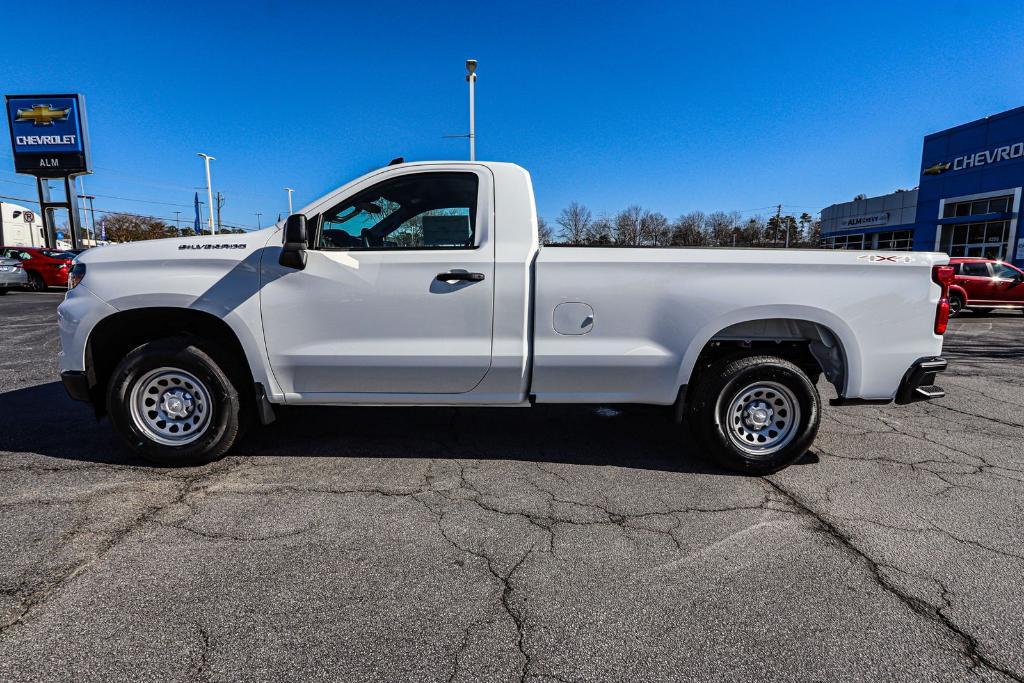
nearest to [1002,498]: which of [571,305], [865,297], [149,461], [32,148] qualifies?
[865,297]

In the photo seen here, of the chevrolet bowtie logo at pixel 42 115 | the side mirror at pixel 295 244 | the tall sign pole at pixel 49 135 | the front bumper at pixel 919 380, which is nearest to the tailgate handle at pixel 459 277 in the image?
the side mirror at pixel 295 244

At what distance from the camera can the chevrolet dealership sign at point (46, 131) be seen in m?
29.7

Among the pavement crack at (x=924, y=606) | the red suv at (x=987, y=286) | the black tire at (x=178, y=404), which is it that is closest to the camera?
the pavement crack at (x=924, y=606)

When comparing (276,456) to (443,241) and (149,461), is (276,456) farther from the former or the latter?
(443,241)

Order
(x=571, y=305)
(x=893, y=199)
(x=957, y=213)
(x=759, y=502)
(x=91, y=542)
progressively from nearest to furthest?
(x=91, y=542), (x=759, y=502), (x=571, y=305), (x=957, y=213), (x=893, y=199)

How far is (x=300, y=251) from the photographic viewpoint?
3.63 meters

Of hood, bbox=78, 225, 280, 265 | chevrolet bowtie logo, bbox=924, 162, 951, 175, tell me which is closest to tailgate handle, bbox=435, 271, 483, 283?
hood, bbox=78, 225, 280, 265

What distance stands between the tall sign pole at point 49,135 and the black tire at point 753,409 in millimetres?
35967

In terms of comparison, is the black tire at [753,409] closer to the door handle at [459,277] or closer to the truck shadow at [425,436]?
the truck shadow at [425,436]

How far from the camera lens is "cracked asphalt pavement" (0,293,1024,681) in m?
2.12

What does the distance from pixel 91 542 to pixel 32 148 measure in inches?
1465

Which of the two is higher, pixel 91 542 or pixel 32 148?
pixel 32 148

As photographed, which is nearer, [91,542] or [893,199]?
[91,542]

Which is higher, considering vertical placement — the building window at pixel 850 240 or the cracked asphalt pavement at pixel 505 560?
the building window at pixel 850 240
